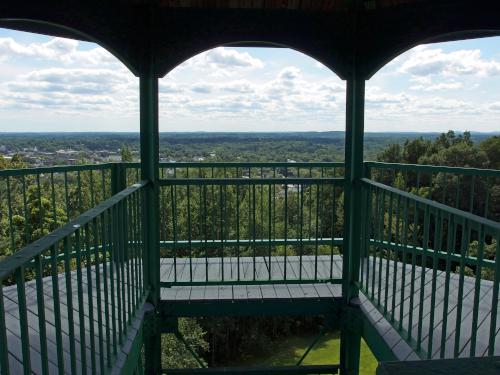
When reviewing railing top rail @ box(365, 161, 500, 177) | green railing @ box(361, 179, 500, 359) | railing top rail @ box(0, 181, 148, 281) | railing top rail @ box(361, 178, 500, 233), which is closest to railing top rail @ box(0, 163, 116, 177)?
railing top rail @ box(0, 181, 148, 281)

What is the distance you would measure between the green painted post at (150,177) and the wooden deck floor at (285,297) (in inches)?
12.6

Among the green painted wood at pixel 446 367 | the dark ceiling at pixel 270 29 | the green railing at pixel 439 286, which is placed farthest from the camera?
the dark ceiling at pixel 270 29

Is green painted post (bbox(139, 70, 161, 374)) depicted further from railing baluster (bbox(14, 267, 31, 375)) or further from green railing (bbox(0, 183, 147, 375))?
railing baluster (bbox(14, 267, 31, 375))

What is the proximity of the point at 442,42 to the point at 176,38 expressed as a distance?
8.67 ft

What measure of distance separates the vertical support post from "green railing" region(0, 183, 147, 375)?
2026 millimetres

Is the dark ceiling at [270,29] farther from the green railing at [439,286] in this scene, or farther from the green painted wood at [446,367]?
the green painted wood at [446,367]

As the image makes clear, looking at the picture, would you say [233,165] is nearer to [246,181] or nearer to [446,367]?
[246,181]

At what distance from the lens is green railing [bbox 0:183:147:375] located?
147 centimetres

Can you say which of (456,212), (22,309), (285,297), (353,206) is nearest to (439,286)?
(353,206)

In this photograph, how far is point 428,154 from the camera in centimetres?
4275

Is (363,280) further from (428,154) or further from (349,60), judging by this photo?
(428,154)

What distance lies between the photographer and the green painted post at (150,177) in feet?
13.6

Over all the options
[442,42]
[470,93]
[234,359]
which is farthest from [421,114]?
[442,42]

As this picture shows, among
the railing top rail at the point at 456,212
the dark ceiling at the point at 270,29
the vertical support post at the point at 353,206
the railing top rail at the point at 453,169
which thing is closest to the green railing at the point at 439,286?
the railing top rail at the point at 456,212
